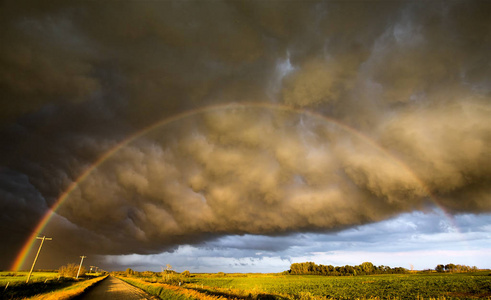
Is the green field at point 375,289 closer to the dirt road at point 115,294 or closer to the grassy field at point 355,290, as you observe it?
the grassy field at point 355,290

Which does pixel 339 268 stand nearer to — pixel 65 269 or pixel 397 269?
pixel 397 269

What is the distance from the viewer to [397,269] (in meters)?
180

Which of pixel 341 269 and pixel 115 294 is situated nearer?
pixel 115 294

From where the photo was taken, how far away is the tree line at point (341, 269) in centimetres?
17612

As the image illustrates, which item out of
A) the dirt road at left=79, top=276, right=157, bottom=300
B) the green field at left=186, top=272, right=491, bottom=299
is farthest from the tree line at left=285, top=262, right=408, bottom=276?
the dirt road at left=79, top=276, right=157, bottom=300

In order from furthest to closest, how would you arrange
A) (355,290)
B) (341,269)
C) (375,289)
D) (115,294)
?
A: (341,269) → (375,289) → (355,290) → (115,294)

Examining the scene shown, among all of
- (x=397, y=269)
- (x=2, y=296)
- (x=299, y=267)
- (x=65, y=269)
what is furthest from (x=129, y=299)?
(x=397, y=269)

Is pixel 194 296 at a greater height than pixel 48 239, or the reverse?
pixel 48 239

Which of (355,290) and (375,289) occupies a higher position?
(375,289)

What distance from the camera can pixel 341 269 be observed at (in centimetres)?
18475

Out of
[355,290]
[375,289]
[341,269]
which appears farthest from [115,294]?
[341,269]

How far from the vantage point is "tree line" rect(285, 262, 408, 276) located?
17612 centimetres

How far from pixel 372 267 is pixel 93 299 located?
209474mm

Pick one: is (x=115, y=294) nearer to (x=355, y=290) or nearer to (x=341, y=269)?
(x=355, y=290)
